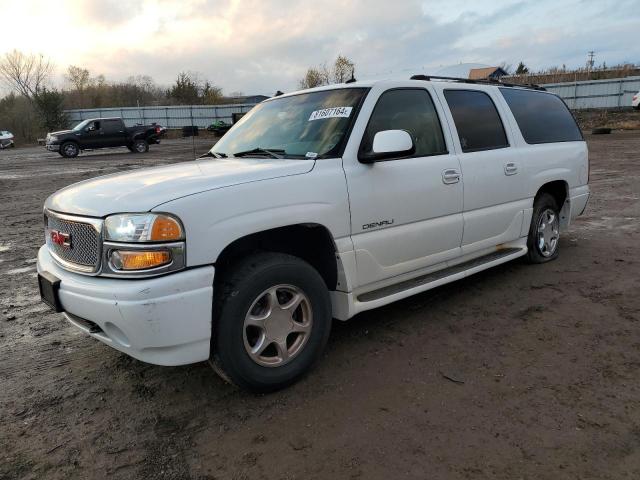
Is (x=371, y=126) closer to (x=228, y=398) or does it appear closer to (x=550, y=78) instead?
(x=228, y=398)

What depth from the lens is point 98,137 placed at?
2484cm

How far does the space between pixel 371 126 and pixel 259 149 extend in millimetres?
853

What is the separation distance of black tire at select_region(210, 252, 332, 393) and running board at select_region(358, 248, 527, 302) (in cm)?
47

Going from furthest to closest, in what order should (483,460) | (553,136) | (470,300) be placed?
(553,136), (470,300), (483,460)

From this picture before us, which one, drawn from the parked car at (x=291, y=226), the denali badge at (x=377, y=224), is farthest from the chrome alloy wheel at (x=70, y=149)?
the denali badge at (x=377, y=224)

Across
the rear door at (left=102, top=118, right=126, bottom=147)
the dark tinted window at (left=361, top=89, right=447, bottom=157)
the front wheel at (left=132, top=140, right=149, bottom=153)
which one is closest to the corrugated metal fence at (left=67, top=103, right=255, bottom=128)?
the front wheel at (left=132, top=140, right=149, bottom=153)

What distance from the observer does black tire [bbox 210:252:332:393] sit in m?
2.63

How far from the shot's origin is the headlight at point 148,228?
2436mm

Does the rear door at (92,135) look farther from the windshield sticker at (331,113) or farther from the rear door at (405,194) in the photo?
the rear door at (405,194)

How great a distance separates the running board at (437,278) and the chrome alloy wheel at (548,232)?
54 centimetres

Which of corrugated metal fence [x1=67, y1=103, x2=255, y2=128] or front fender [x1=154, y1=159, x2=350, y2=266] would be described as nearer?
front fender [x1=154, y1=159, x2=350, y2=266]

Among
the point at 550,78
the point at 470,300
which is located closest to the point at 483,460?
the point at 470,300

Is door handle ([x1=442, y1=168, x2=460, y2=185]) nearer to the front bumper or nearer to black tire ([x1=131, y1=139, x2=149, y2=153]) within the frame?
the front bumper

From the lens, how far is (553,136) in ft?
16.8
